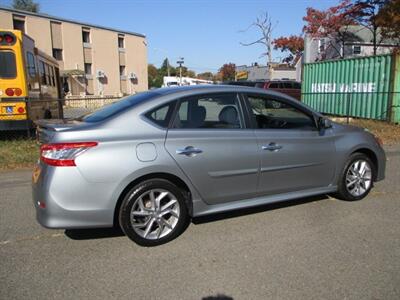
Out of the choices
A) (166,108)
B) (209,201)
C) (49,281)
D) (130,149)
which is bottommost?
(49,281)

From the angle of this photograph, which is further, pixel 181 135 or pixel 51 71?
pixel 51 71

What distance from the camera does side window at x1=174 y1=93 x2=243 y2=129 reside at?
440 cm

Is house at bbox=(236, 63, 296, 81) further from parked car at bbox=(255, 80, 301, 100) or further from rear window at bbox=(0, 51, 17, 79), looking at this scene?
rear window at bbox=(0, 51, 17, 79)

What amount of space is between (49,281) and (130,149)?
139cm

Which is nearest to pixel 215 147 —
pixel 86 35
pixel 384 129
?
pixel 384 129

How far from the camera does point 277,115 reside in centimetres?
516

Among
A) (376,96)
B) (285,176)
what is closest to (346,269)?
(285,176)

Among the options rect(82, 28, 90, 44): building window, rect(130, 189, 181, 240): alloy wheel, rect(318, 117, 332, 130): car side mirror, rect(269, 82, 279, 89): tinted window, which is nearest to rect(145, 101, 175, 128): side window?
rect(130, 189, 181, 240): alloy wheel

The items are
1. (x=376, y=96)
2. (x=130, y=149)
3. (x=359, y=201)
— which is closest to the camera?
(x=130, y=149)

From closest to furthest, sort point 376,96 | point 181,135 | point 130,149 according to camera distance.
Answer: point 130,149, point 181,135, point 376,96

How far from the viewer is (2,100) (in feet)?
34.4

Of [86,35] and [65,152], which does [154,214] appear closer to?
[65,152]

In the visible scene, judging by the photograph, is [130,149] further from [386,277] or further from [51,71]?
[51,71]

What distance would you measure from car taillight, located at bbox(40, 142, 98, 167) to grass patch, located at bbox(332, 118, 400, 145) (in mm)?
9713
